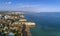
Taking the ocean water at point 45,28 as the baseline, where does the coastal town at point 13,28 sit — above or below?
above

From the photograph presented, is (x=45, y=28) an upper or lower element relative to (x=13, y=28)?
lower

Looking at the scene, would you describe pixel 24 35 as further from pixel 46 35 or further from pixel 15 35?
pixel 46 35

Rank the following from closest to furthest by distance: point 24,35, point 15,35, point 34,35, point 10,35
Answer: point 10,35 < point 15,35 < point 24,35 < point 34,35

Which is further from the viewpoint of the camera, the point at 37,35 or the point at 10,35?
the point at 37,35

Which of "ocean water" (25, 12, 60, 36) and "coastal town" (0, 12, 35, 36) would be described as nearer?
"coastal town" (0, 12, 35, 36)

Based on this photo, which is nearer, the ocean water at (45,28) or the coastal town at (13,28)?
the coastal town at (13,28)

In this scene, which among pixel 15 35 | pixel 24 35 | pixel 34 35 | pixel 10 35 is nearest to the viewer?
pixel 10 35

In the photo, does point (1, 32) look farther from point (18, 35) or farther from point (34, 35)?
point (34, 35)

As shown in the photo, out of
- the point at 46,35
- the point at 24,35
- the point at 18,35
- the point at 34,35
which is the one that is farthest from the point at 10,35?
the point at 46,35

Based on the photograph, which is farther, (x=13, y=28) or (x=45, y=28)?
(x=45, y=28)
